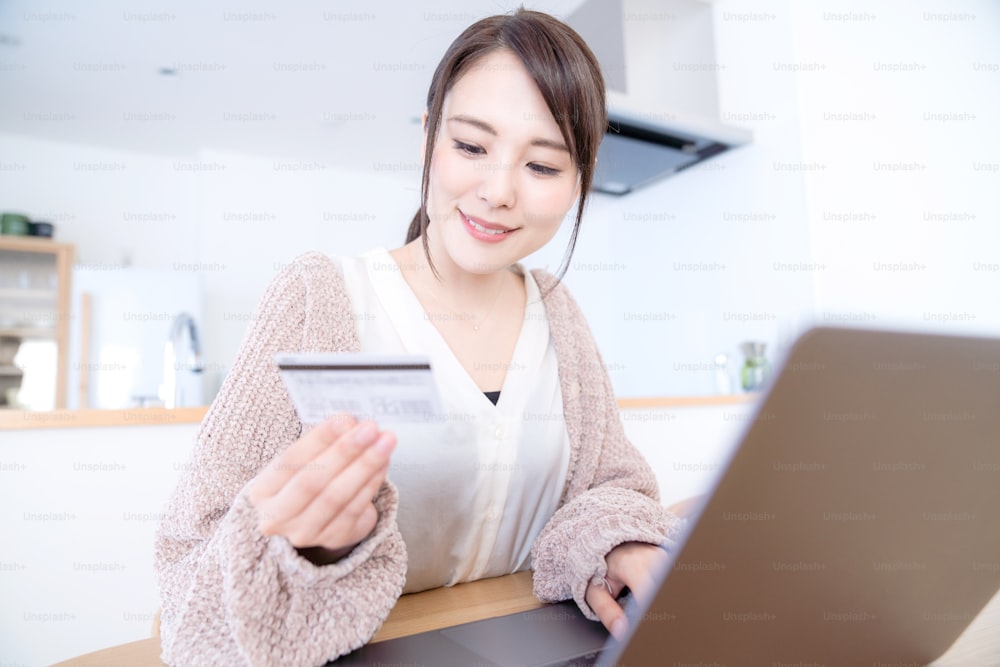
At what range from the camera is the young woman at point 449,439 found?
0.47m

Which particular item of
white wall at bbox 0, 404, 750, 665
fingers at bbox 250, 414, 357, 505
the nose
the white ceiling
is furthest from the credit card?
the white ceiling

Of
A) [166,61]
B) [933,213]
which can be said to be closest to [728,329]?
[933,213]

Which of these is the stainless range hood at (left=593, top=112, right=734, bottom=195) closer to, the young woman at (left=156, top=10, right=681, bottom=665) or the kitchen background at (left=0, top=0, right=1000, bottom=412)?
the kitchen background at (left=0, top=0, right=1000, bottom=412)

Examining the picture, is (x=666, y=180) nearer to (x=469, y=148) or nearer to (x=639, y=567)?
(x=469, y=148)

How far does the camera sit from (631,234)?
11.1ft

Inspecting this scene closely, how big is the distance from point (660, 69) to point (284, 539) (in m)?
2.83

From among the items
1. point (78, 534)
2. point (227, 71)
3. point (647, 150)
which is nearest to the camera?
point (78, 534)

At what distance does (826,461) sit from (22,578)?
130cm

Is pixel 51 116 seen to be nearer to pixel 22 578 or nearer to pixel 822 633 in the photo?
pixel 22 578

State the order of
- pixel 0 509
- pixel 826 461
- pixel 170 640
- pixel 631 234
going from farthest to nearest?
pixel 631 234
pixel 0 509
pixel 170 640
pixel 826 461

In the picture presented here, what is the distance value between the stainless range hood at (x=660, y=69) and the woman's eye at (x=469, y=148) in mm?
1830

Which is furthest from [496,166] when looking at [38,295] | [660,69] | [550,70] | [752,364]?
[38,295]

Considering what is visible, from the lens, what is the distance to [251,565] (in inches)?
18.3

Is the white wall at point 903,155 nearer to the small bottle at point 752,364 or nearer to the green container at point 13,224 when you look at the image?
the small bottle at point 752,364
